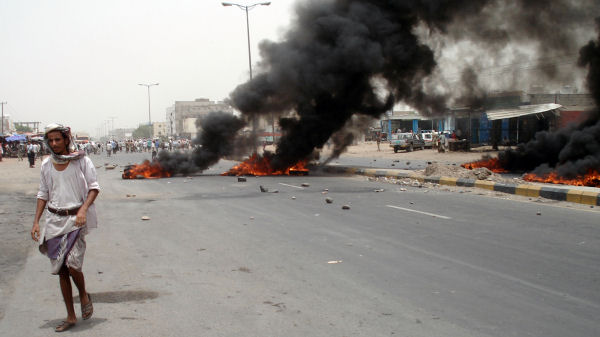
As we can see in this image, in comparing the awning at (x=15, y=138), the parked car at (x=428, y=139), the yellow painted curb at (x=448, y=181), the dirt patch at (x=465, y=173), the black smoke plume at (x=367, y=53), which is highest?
the black smoke plume at (x=367, y=53)

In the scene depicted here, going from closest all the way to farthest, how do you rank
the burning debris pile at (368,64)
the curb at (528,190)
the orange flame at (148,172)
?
the curb at (528,190) < the burning debris pile at (368,64) < the orange flame at (148,172)

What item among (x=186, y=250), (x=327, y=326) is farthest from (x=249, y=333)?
(x=186, y=250)

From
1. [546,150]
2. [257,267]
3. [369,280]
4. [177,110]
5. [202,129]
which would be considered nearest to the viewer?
[369,280]

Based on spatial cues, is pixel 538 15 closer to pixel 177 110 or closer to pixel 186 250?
pixel 186 250

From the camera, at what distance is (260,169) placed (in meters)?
19.3

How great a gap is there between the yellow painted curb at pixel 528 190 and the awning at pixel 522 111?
57.5 feet

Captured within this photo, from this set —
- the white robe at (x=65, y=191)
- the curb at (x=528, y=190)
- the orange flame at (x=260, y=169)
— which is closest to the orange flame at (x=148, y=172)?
the orange flame at (x=260, y=169)

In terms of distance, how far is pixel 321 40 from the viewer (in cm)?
1964

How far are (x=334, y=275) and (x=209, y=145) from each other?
14905mm

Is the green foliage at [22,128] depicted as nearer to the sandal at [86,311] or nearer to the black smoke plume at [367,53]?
the black smoke plume at [367,53]

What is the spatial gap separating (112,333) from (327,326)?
1.55 m

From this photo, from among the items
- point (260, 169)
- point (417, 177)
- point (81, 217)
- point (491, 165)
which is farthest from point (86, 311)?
point (491, 165)

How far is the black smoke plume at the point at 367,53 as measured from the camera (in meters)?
18.6

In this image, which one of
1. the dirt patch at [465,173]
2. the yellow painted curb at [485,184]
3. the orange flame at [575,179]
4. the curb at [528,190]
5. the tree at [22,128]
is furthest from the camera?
the tree at [22,128]
